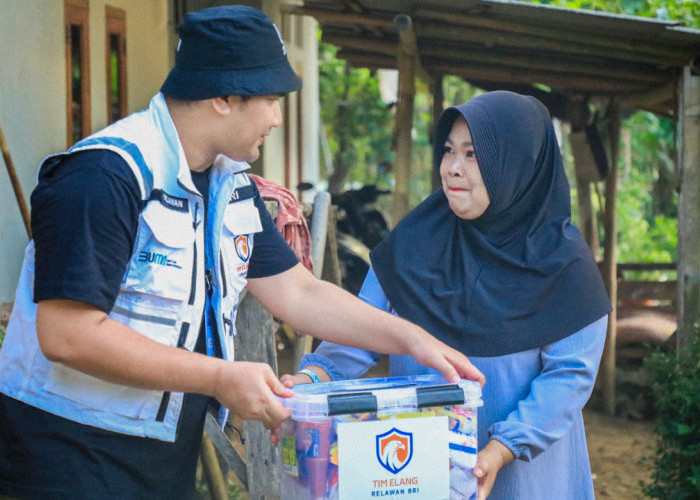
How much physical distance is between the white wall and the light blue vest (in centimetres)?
301

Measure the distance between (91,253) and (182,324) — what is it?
0.33m

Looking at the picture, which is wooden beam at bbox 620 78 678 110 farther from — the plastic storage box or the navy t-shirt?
the navy t-shirt

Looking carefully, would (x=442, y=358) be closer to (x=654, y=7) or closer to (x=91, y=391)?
(x=91, y=391)

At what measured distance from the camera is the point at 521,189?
2553mm

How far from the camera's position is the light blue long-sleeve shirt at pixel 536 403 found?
2.31 meters

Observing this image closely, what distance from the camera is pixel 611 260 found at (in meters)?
8.24

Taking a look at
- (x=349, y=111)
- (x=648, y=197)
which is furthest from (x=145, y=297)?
(x=349, y=111)

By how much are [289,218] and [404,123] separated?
3147 mm

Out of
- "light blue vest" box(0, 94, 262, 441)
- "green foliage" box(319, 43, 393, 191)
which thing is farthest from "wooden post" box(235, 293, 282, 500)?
"green foliage" box(319, 43, 393, 191)

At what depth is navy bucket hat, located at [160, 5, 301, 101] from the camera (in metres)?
1.94

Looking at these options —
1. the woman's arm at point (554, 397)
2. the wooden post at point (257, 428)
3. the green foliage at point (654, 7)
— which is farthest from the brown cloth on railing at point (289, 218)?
the green foliage at point (654, 7)

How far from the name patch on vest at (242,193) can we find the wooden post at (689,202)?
458 centimetres

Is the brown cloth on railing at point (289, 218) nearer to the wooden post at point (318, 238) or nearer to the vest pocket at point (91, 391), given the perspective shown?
the wooden post at point (318, 238)

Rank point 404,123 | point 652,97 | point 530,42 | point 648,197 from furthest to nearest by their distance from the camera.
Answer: point 648,197, point 652,97, point 404,123, point 530,42
